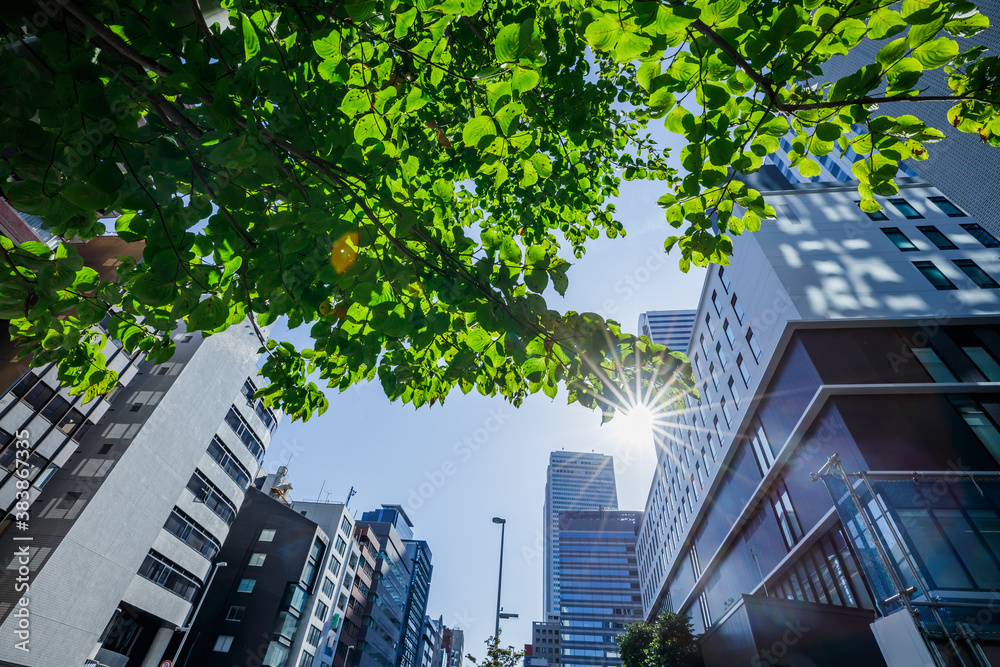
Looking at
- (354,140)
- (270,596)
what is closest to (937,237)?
(354,140)

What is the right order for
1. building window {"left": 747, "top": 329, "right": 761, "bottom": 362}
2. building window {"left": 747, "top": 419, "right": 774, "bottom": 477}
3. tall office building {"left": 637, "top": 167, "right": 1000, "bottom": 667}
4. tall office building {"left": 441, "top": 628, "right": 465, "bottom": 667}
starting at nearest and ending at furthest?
tall office building {"left": 637, "top": 167, "right": 1000, "bottom": 667}
building window {"left": 747, "top": 419, "right": 774, "bottom": 477}
building window {"left": 747, "top": 329, "right": 761, "bottom": 362}
tall office building {"left": 441, "top": 628, "right": 465, "bottom": 667}

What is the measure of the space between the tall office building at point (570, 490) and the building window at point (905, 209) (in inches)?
6164

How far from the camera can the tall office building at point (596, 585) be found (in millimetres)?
88125

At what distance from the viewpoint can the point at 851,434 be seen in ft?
52.7

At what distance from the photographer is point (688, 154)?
2.44 m

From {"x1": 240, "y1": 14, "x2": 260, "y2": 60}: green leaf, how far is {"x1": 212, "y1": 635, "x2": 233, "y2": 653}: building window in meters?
40.2

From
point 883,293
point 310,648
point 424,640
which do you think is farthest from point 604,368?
point 424,640

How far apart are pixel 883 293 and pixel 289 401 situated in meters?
25.4

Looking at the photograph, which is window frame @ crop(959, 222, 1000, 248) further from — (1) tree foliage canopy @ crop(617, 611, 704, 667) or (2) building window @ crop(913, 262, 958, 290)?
(1) tree foliage canopy @ crop(617, 611, 704, 667)

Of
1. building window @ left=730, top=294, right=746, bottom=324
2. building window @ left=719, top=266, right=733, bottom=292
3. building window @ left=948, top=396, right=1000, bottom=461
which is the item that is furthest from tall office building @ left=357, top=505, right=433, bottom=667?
building window @ left=948, top=396, right=1000, bottom=461

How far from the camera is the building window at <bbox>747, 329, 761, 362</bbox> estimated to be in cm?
2173

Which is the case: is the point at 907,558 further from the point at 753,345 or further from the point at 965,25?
the point at 753,345

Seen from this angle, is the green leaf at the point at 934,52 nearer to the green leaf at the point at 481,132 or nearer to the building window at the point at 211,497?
the green leaf at the point at 481,132

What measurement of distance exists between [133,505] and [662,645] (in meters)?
28.5
